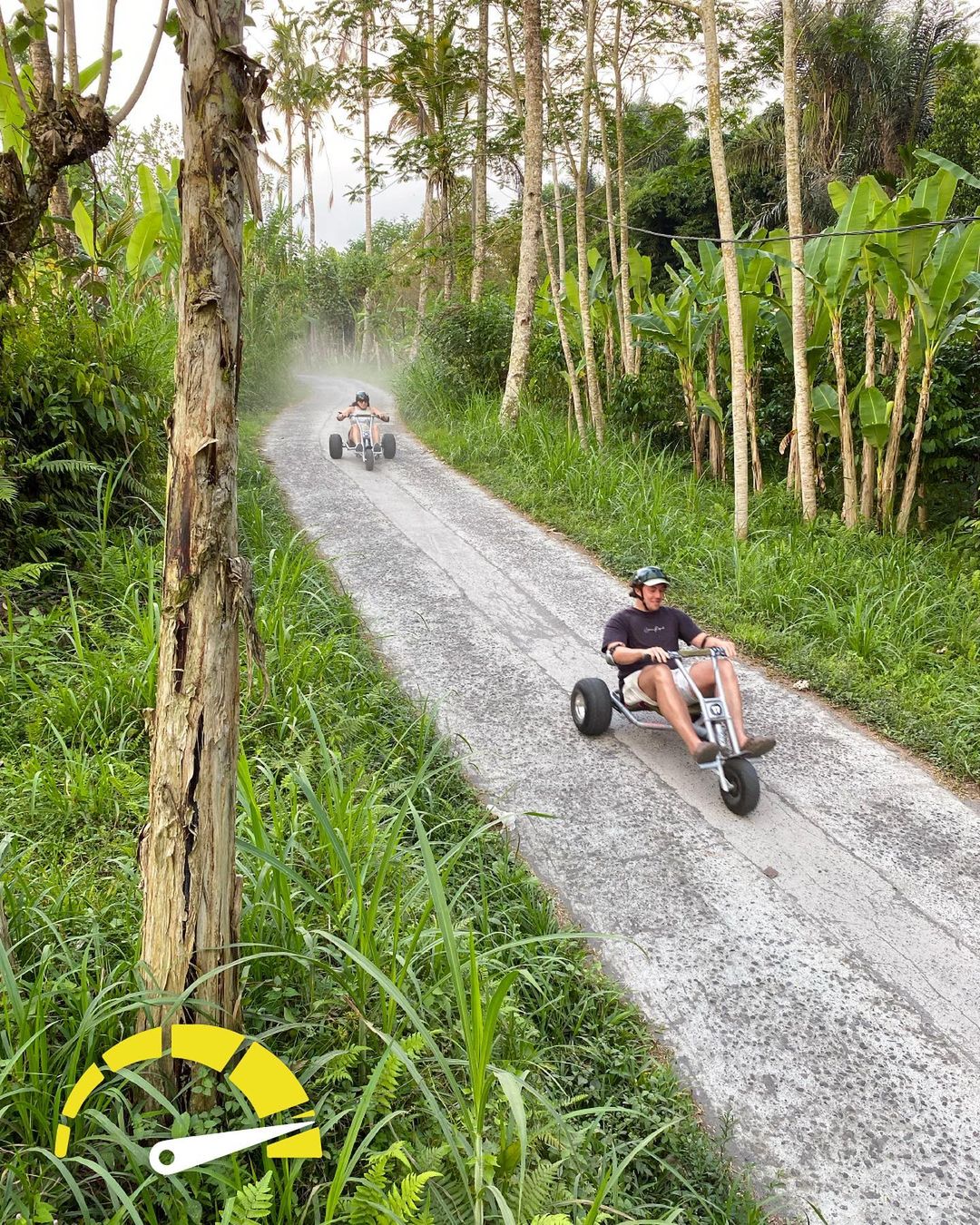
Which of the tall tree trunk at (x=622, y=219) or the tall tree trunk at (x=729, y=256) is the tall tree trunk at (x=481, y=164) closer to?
the tall tree trunk at (x=622, y=219)

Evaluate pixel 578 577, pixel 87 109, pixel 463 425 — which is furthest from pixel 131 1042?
pixel 463 425

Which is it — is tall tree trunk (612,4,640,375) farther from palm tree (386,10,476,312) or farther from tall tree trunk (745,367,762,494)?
palm tree (386,10,476,312)

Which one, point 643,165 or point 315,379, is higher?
point 643,165

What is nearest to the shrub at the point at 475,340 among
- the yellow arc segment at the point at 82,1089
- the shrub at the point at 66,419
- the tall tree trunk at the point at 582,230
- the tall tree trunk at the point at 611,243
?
the tall tree trunk at the point at 611,243

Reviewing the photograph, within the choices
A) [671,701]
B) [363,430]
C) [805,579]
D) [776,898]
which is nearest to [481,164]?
[363,430]

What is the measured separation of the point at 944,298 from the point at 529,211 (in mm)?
5751

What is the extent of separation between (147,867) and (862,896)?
2989 mm

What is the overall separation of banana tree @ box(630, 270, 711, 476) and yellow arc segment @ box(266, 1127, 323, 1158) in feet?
26.8

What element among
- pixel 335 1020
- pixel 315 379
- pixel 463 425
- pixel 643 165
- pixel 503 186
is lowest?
pixel 335 1020

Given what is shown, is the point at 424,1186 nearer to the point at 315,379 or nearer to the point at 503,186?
the point at 503,186

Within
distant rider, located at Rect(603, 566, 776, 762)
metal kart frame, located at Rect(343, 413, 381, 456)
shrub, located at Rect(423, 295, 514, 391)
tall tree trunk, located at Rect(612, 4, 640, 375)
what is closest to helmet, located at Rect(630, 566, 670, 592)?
distant rider, located at Rect(603, 566, 776, 762)

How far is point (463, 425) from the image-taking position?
12055 mm

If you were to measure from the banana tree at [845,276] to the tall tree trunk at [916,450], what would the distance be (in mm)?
388

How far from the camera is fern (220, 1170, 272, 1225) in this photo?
1.57 m
